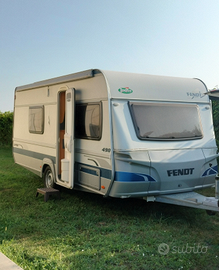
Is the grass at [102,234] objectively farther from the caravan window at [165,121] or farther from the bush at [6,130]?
the bush at [6,130]

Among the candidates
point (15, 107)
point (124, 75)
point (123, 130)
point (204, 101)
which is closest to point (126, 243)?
point (123, 130)

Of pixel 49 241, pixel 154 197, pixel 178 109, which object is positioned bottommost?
pixel 49 241

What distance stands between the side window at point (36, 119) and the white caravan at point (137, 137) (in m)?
0.81

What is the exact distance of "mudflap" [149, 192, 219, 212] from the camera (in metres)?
5.45

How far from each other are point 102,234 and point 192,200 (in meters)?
1.64

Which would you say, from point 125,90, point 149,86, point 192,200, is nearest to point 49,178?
point 125,90

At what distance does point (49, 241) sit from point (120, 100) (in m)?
2.67

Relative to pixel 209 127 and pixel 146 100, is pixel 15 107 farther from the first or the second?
pixel 209 127

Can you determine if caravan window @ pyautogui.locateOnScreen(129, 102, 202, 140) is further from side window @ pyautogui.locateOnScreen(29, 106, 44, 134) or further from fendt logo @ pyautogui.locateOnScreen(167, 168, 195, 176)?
side window @ pyautogui.locateOnScreen(29, 106, 44, 134)

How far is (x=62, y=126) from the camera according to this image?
778 centimetres

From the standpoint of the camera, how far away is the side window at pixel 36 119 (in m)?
8.33

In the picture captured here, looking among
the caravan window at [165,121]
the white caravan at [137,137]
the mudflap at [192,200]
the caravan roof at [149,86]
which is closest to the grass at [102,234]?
the mudflap at [192,200]

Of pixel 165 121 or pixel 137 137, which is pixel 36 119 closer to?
pixel 137 137

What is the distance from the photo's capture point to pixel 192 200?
18.8ft
